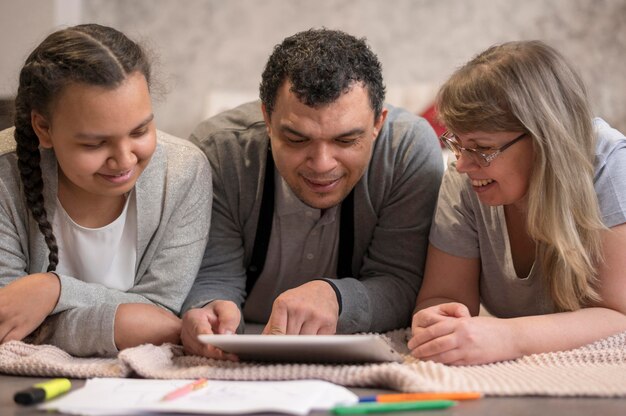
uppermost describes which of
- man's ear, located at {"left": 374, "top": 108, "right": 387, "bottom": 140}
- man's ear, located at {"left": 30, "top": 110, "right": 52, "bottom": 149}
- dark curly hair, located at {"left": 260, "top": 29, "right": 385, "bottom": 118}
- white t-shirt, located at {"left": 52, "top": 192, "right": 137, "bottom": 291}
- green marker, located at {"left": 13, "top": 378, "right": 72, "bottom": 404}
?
dark curly hair, located at {"left": 260, "top": 29, "right": 385, "bottom": 118}

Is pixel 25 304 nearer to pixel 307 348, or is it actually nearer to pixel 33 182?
pixel 33 182

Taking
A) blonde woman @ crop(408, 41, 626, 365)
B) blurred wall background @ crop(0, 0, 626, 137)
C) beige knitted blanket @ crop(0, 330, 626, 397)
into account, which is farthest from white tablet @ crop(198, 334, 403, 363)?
blurred wall background @ crop(0, 0, 626, 137)

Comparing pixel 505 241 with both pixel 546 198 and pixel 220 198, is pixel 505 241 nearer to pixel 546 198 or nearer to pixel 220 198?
pixel 546 198

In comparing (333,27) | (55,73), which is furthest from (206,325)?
(333,27)

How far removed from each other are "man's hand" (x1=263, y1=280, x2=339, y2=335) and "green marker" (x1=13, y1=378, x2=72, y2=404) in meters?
0.38

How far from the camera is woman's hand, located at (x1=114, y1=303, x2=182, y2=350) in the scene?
149 centimetres

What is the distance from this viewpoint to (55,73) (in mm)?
1477

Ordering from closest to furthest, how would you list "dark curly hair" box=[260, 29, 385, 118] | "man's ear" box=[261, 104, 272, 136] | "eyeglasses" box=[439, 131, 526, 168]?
"eyeglasses" box=[439, 131, 526, 168] → "dark curly hair" box=[260, 29, 385, 118] → "man's ear" box=[261, 104, 272, 136]

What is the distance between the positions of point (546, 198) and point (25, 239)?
36.3 inches

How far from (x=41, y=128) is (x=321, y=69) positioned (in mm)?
506

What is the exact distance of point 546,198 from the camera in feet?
4.77

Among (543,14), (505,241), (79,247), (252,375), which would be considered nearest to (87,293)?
(79,247)

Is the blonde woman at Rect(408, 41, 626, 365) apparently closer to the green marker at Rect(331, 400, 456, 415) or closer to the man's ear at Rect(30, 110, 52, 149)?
the green marker at Rect(331, 400, 456, 415)

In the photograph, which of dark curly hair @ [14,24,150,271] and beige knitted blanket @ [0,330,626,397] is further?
dark curly hair @ [14,24,150,271]
